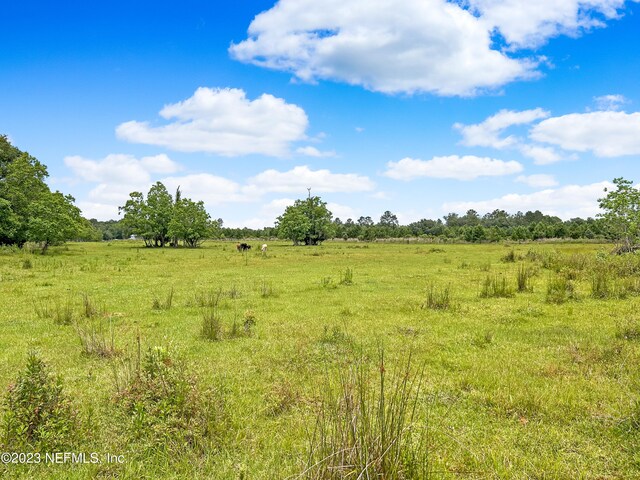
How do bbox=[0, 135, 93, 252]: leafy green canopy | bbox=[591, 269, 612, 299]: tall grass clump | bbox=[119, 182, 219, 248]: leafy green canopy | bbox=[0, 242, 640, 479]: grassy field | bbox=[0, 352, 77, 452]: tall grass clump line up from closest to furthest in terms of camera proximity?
bbox=[0, 352, 77, 452]: tall grass clump → bbox=[0, 242, 640, 479]: grassy field → bbox=[591, 269, 612, 299]: tall grass clump → bbox=[0, 135, 93, 252]: leafy green canopy → bbox=[119, 182, 219, 248]: leafy green canopy

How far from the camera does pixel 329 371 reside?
8320mm

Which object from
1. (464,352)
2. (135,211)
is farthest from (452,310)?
(135,211)

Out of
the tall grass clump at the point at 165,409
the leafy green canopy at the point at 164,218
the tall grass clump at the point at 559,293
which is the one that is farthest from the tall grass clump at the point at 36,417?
the leafy green canopy at the point at 164,218

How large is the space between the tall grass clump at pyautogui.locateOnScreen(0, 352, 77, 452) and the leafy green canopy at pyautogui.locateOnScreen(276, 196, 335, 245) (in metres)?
75.4

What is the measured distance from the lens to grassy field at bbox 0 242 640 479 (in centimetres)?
518

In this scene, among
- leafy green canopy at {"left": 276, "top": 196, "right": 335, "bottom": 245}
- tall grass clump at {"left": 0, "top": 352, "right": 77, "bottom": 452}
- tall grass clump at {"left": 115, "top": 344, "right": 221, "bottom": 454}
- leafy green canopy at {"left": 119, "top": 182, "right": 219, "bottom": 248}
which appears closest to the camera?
tall grass clump at {"left": 0, "top": 352, "right": 77, "bottom": 452}

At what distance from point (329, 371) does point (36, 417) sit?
5157 mm

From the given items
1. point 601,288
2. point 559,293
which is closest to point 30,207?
point 559,293

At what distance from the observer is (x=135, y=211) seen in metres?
70.8

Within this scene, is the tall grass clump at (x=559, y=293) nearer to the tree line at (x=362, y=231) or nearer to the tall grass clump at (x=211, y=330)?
the tall grass clump at (x=211, y=330)

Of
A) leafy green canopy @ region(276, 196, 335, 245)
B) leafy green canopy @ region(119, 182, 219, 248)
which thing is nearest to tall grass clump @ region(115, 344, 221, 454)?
leafy green canopy @ region(119, 182, 219, 248)

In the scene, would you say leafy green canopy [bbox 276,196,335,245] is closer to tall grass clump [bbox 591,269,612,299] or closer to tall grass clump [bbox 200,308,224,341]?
tall grass clump [bbox 591,269,612,299]

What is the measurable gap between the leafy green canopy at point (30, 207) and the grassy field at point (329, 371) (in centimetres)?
2831

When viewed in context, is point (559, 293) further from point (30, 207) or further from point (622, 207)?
point (30, 207)
